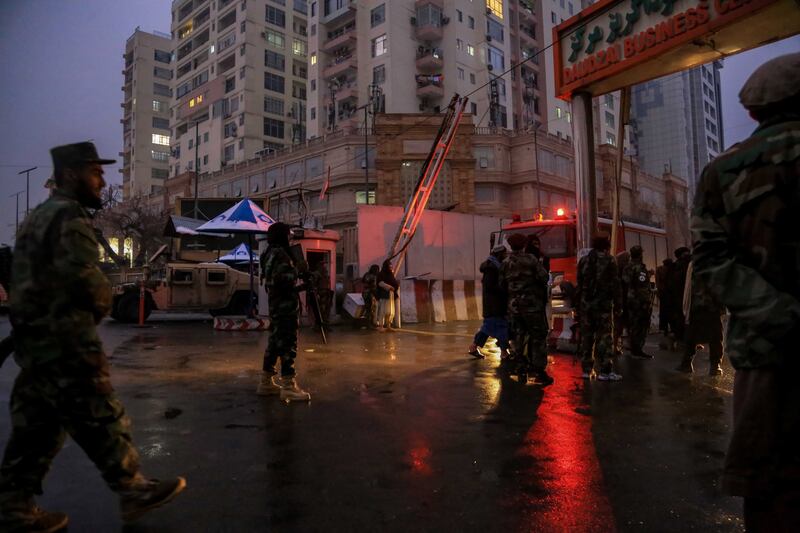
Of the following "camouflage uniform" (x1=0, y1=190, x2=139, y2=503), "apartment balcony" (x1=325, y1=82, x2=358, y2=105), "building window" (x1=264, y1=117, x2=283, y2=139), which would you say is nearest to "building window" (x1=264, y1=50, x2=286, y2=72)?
"building window" (x1=264, y1=117, x2=283, y2=139)

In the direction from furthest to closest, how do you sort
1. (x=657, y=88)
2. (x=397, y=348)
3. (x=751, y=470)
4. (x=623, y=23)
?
(x=657, y=88)
(x=397, y=348)
(x=623, y=23)
(x=751, y=470)

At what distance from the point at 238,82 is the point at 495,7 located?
29.4 m

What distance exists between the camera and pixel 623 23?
9.09 meters

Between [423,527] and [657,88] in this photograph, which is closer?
[423,527]

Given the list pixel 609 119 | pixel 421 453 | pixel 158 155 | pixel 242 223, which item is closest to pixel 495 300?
pixel 421 453

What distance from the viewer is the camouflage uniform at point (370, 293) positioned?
46.1ft

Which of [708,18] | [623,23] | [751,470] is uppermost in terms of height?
[623,23]

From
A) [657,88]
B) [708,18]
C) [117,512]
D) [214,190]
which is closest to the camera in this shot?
[117,512]

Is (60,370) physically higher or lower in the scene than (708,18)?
lower

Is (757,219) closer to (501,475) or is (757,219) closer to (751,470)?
(751,470)

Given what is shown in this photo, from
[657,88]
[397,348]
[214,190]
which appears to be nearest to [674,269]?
[397,348]

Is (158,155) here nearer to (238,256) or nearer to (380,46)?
(380,46)

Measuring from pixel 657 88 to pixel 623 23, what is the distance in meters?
84.4

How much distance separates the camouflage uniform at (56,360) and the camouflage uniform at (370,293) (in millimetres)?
11337
